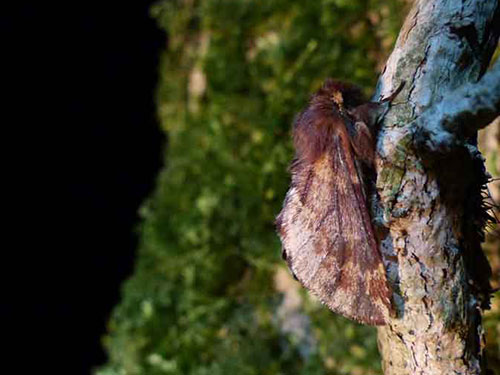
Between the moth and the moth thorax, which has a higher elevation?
the moth thorax

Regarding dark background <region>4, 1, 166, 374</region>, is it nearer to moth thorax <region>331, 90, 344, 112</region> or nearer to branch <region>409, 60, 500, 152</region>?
moth thorax <region>331, 90, 344, 112</region>

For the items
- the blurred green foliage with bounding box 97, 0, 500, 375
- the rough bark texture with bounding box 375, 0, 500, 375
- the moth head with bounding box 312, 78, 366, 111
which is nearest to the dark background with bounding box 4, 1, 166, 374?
the blurred green foliage with bounding box 97, 0, 500, 375

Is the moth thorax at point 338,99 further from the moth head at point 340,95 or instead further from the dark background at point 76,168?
the dark background at point 76,168

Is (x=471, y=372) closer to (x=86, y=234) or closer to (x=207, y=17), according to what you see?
(x=207, y=17)

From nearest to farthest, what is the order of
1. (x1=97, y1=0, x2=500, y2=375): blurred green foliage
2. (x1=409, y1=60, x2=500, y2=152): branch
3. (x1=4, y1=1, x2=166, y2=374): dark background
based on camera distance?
(x1=409, y1=60, x2=500, y2=152): branch < (x1=97, y1=0, x2=500, y2=375): blurred green foliage < (x1=4, y1=1, x2=166, y2=374): dark background

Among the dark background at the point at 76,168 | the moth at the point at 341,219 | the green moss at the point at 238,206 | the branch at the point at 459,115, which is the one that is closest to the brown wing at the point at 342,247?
the moth at the point at 341,219

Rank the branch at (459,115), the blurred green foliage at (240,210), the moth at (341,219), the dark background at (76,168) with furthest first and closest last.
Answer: the dark background at (76,168), the blurred green foliage at (240,210), the moth at (341,219), the branch at (459,115)
